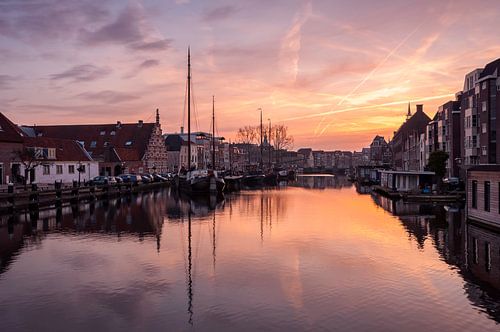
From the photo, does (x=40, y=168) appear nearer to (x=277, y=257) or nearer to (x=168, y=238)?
(x=168, y=238)

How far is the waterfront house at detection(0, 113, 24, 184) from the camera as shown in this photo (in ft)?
166

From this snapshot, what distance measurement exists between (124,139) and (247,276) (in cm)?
8138

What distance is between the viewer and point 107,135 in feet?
312

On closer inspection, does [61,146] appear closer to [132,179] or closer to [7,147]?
[132,179]

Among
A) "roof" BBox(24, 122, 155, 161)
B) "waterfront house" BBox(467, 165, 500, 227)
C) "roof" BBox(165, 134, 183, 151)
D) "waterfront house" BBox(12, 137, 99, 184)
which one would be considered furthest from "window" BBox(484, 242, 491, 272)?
"roof" BBox(165, 134, 183, 151)

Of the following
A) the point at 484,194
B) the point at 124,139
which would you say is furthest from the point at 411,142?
the point at 484,194

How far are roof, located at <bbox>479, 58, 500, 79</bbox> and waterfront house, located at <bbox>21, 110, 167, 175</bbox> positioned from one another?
5793cm

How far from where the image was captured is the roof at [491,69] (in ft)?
185

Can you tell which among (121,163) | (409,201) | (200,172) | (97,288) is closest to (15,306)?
(97,288)

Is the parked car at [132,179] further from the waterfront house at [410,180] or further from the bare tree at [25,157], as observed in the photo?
the waterfront house at [410,180]

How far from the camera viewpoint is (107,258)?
2191 centimetres

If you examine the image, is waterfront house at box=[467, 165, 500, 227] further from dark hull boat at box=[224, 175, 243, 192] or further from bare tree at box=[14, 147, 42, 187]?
dark hull boat at box=[224, 175, 243, 192]

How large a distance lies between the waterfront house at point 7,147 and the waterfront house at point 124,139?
106ft

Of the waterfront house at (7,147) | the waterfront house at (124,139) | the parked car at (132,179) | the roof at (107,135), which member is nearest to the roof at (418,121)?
the waterfront house at (124,139)
